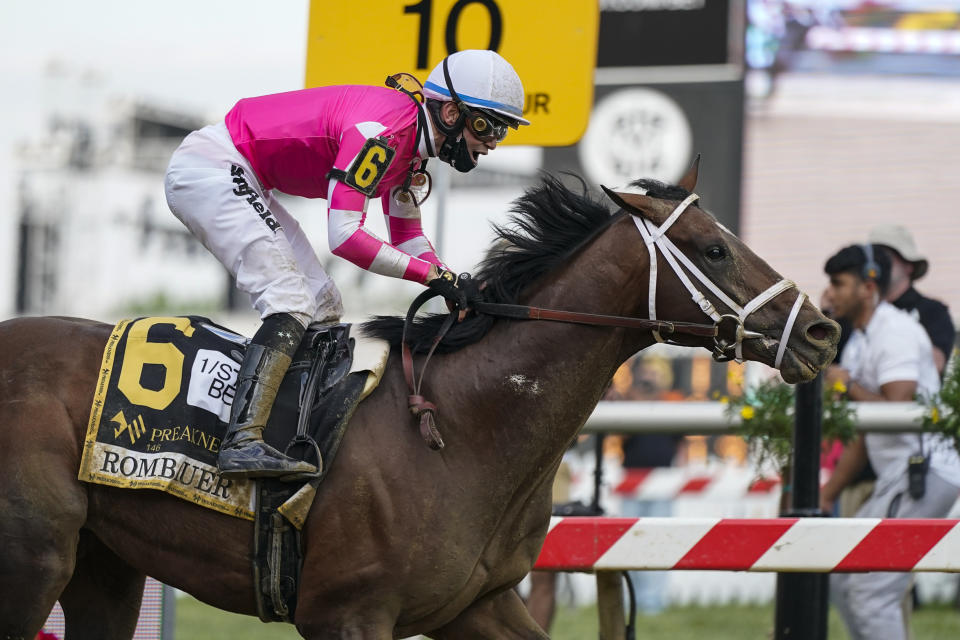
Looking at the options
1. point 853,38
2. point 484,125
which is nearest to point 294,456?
point 484,125

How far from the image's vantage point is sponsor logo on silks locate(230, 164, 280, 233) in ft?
13.2

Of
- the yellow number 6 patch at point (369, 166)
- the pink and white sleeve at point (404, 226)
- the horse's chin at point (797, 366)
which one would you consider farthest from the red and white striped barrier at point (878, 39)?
the yellow number 6 patch at point (369, 166)

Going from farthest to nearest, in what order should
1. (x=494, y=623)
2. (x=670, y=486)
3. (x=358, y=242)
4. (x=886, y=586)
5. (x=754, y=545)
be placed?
1. (x=670, y=486)
2. (x=886, y=586)
3. (x=754, y=545)
4. (x=494, y=623)
5. (x=358, y=242)

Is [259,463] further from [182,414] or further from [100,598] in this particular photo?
[100,598]

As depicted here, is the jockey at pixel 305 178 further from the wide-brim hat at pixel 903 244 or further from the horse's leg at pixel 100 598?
the wide-brim hat at pixel 903 244

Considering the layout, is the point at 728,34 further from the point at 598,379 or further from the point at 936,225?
the point at 598,379

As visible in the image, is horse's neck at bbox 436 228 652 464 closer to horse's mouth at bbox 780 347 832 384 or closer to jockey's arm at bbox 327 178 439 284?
jockey's arm at bbox 327 178 439 284

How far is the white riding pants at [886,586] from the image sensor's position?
5.91 metres

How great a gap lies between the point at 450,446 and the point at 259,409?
0.58m

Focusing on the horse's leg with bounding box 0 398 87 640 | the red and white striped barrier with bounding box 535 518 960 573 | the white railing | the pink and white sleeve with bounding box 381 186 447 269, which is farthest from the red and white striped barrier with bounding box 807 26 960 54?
the horse's leg with bounding box 0 398 87 640

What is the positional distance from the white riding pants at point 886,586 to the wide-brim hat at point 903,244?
1.30 meters

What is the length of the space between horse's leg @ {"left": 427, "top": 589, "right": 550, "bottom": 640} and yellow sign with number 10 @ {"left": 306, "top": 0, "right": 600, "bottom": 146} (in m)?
1.91

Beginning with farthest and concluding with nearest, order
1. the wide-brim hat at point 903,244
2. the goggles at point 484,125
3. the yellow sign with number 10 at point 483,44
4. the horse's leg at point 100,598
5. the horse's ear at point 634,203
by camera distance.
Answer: the wide-brim hat at point 903,244 < the yellow sign with number 10 at point 483,44 < the horse's leg at point 100,598 < the goggles at point 484,125 < the horse's ear at point 634,203

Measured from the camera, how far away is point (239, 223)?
157 inches
